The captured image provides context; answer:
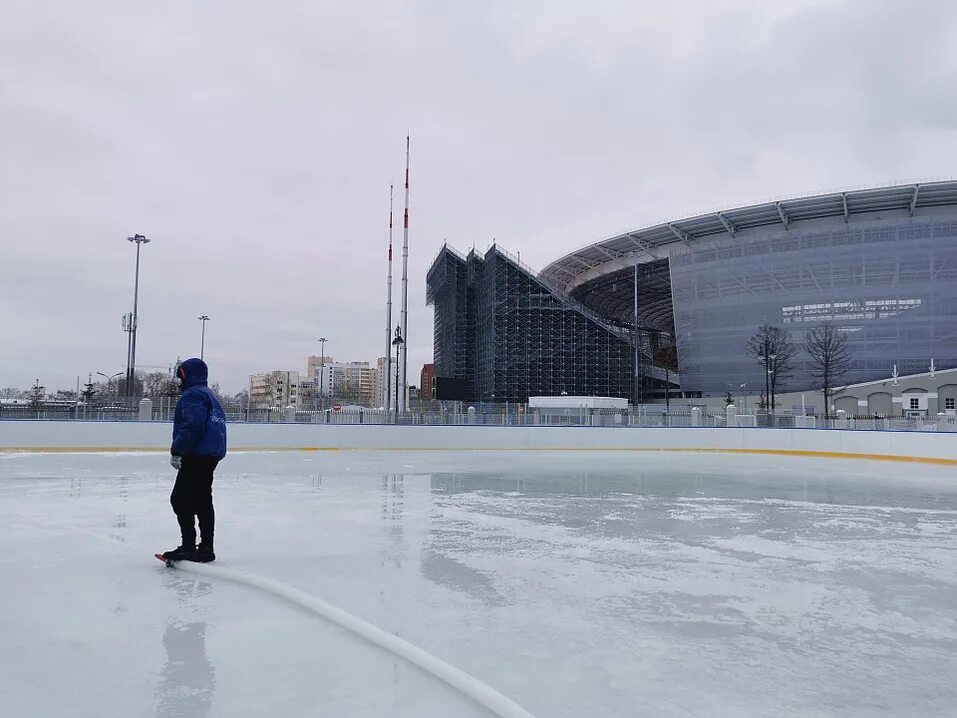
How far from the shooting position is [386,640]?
12.3ft

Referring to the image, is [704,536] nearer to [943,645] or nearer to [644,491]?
[943,645]

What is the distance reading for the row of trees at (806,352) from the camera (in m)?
49.8

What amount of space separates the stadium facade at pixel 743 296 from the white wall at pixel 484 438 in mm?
25236

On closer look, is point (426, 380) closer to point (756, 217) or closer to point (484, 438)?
point (756, 217)

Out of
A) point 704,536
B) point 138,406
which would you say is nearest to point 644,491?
point 704,536

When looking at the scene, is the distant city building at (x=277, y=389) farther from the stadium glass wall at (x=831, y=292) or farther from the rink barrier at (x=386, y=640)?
the stadium glass wall at (x=831, y=292)

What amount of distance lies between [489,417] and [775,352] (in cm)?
3366

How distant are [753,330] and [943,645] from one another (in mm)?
53927

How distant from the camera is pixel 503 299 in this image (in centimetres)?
5544

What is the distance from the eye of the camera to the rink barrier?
295 centimetres

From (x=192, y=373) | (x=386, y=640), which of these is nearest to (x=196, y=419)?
(x=192, y=373)

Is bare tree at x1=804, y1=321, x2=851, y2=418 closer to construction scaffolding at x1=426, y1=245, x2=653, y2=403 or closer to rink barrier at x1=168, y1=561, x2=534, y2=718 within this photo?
construction scaffolding at x1=426, y1=245, x2=653, y2=403

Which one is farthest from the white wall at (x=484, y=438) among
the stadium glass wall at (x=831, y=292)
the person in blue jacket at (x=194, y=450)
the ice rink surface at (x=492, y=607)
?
the stadium glass wall at (x=831, y=292)

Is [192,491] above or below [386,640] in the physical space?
above
